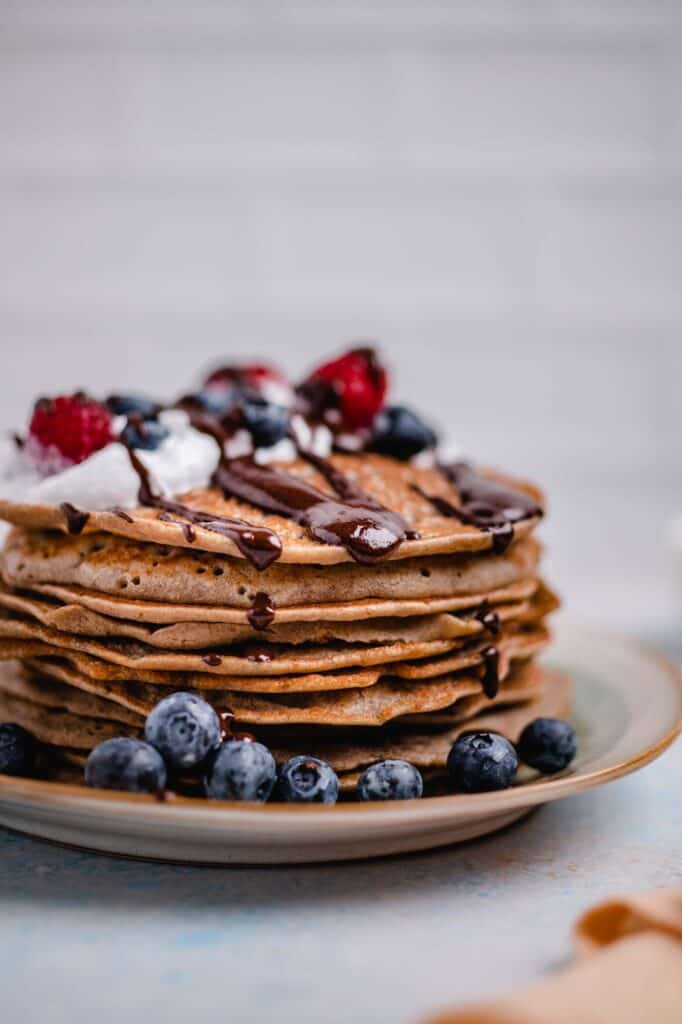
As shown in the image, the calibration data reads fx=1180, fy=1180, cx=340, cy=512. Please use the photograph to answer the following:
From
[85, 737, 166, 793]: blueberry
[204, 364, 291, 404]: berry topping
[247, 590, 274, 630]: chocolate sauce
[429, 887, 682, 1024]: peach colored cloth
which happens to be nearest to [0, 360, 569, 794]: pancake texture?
[247, 590, 274, 630]: chocolate sauce

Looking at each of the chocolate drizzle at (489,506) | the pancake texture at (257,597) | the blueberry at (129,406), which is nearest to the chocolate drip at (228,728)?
the pancake texture at (257,597)

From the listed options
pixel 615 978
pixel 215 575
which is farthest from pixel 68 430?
pixel 615 978

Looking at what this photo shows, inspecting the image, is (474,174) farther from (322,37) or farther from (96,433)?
(96,433)

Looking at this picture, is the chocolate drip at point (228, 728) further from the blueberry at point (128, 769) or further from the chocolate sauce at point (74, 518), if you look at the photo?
the chocolate sauce at point (74, 518)

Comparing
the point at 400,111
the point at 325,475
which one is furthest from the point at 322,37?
the point at 325,475

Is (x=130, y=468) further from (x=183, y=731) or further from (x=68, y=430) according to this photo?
(x=183, y=731)

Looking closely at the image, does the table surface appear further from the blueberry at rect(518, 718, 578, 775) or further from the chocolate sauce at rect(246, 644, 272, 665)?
the chocolate sauce at rect(246, 644, 272, 665)
